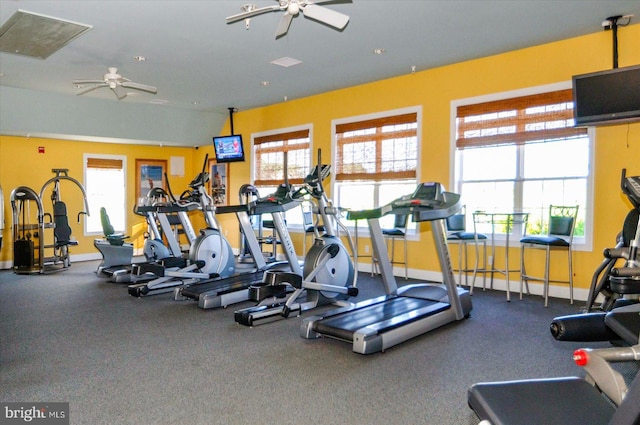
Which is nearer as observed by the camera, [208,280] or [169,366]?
[169,366]

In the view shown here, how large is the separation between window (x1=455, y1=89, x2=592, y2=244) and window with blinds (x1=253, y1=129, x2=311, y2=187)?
9.99 ft

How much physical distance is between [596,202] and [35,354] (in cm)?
582

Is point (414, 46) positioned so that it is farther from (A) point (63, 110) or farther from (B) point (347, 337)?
(A) point (63, 110)

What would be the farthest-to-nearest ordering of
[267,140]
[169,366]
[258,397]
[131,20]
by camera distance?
1. [267,140]
2. [131,20]
3. [169,366]
4. [258,397]

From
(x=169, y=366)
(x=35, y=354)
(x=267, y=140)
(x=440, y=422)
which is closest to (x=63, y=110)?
(x=267, y=140)

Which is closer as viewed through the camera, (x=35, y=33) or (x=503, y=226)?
(x=35, y=33)

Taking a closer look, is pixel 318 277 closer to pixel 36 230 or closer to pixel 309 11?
pixel 309 11

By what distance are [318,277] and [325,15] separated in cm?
260

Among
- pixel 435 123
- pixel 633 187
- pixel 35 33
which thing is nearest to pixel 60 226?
pixel 35 33

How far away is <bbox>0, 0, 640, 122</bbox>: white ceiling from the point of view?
4.39 m

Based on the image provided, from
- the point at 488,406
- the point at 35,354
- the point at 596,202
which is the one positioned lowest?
the point at 35,354

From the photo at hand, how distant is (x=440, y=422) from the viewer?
97.8 inches

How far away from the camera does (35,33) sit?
4.90 m

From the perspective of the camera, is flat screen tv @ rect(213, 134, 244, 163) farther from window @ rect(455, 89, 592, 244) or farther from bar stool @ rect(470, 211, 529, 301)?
bar stool @ rect(470, 211, 529, 301)
